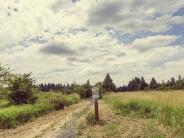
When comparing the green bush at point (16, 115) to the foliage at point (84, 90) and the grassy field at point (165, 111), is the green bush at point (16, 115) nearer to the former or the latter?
the grassy field at point (165, 111)

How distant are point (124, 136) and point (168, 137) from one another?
2243 mm

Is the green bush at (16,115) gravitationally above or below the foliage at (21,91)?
below

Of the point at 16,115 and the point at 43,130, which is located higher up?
the point at 16,115

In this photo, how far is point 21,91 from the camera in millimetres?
34344

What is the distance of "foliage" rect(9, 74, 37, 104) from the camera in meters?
34.1

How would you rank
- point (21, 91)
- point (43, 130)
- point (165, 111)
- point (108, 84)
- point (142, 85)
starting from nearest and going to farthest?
point (165, 111) < point (43, 130) < point (21, 91) < point (108, 84) < point (142, 85)

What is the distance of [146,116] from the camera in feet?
67.3

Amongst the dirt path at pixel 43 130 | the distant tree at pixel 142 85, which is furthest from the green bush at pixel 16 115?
the distant tree at pixel 142 85

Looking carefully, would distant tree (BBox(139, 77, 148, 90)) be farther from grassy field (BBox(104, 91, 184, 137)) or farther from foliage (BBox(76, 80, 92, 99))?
grassy field (BBox(104, 91, 184, 137))

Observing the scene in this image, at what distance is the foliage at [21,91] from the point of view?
3409cm

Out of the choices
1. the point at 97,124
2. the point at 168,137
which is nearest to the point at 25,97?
the point at 97,124

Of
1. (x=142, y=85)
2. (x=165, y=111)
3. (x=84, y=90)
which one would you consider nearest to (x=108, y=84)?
(x=142, y=85)

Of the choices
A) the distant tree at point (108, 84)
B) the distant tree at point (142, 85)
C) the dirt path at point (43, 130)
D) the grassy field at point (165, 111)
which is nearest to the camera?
the grassy field at point (165, 111)

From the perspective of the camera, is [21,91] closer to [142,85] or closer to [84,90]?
[84,90]
